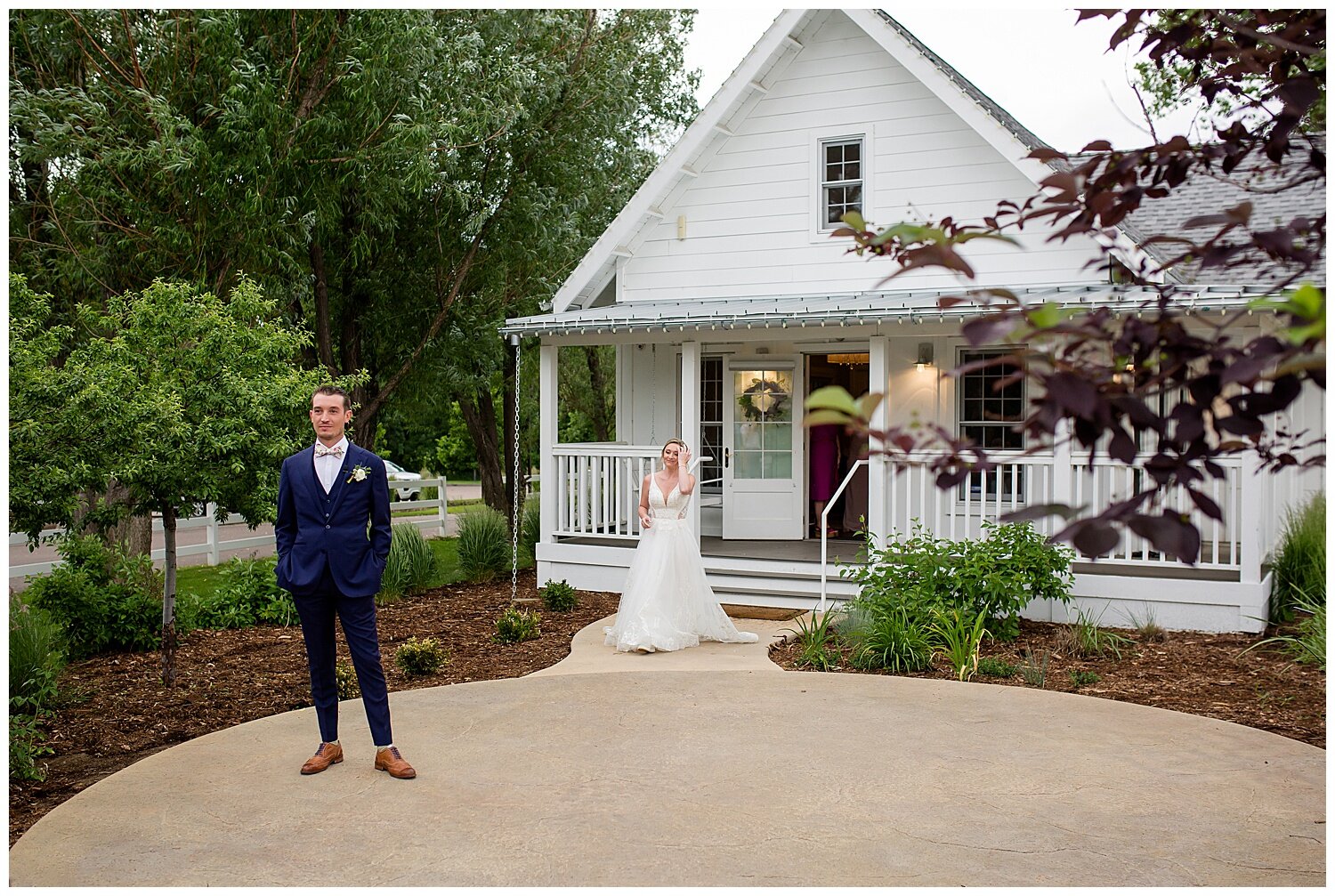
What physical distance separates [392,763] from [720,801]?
1.76m

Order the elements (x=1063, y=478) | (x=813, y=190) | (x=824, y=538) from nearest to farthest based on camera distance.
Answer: (x=824, y=538), (x=1063, y=478), (x=813, y=190)

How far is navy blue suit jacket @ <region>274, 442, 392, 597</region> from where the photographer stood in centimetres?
591

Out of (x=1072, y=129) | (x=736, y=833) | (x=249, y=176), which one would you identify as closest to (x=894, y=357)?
(x=1072, y=129)

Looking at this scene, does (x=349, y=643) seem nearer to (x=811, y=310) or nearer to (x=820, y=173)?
(x=811, y=310)

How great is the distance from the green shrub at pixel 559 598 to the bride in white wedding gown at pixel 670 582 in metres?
1.83

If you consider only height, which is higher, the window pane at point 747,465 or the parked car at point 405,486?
the window pane at point 747,465

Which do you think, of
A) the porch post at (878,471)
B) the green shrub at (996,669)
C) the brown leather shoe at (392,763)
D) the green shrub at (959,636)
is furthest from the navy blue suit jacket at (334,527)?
the porch post at (878,471)

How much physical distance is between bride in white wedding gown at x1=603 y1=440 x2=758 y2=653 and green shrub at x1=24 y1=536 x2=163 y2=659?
4.21 meters

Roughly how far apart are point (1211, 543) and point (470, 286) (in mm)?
10658

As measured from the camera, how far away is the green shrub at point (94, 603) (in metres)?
9.98

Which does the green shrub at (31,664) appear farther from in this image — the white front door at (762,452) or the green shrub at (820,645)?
the white front door at (762,452)

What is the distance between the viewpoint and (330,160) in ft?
43.1

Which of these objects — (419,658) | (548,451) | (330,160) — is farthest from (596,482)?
(330,160)

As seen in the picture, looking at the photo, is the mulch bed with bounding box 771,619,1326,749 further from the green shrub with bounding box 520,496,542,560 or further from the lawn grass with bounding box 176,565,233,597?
the lawn grass with bounding box 176,565,233,597
